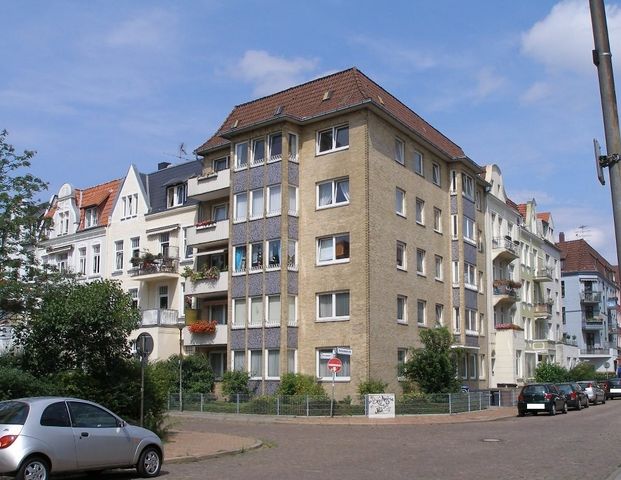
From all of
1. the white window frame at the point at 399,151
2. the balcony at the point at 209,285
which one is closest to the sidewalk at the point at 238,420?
the balcony at the point at 209,285

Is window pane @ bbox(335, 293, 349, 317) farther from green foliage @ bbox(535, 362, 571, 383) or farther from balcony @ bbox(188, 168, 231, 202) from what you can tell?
green foliage @ bbox(535, 362, 571, 383)

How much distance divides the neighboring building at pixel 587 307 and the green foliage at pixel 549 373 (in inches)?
1286

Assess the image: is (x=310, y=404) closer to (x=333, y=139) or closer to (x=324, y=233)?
(x=324, y=233)

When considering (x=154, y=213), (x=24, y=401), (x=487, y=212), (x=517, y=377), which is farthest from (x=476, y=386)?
(x=24, y=401)

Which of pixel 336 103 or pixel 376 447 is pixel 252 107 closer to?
pixel 336 103

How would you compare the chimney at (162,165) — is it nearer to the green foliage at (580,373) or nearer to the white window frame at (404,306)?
the white window frame at (404,306)

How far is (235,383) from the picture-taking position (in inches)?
1435

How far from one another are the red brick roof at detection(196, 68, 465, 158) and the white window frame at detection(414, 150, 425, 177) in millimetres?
974

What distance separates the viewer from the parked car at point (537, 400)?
110 ft

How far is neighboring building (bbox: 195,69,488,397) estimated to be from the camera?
35688 mm

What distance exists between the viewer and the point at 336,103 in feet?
123

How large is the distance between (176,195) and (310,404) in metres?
19.4

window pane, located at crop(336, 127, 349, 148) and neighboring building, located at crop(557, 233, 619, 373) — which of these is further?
neighboring building, located at crop(557, 233, 619, 373)

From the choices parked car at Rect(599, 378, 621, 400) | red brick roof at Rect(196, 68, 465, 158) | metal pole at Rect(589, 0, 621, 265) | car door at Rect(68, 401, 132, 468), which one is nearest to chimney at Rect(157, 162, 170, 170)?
red brick roof at Rect(196, 68, 465, 158)
